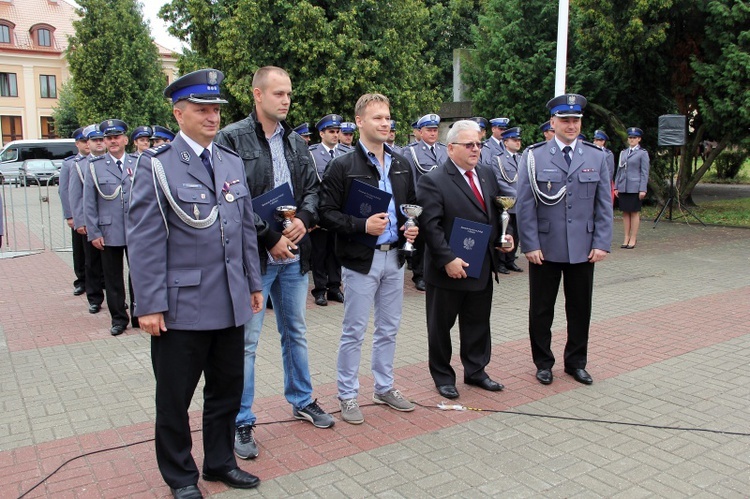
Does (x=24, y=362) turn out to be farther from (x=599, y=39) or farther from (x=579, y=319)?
(x=599, y=39)

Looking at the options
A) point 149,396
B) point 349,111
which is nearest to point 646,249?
point 349,111

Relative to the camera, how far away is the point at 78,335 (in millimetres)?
7125

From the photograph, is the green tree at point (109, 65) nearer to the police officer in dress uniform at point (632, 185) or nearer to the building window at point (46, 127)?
the building window at point (46, 127)

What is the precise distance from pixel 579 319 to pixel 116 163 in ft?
17.3

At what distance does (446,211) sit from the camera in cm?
511

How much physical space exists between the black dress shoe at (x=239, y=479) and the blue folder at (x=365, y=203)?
5.52 feet

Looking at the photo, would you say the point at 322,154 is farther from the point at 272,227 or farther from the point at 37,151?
the point at 37,151

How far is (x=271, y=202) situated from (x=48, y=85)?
56.1 m

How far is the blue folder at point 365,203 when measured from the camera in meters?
4.51

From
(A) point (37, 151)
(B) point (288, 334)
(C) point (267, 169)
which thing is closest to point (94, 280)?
(B) point (288, 334)

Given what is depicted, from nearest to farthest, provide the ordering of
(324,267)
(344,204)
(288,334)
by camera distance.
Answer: (288,334)
(344,204)
(324,267)

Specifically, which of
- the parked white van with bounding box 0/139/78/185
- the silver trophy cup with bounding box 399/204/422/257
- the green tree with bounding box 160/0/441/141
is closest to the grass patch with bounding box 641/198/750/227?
the green tree with bounding box 160/0/441/141

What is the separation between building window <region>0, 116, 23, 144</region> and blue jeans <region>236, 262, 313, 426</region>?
55769mm

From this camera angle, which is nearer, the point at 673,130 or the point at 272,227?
the point at 272,227
